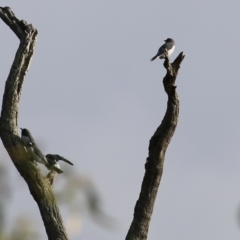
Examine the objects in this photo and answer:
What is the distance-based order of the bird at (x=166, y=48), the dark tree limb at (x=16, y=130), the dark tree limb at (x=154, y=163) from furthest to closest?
1. the bird at (x=166, y=48)
2. the dark tree limb at (x=154, y=163)
3. the dark tree limb at (x=16, y=130)

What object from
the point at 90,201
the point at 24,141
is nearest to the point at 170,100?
the point at 24,141

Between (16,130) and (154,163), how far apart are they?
1960mm

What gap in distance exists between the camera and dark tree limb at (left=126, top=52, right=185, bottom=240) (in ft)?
34.6

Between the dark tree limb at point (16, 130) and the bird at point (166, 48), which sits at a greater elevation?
the bird at point (166, 48)

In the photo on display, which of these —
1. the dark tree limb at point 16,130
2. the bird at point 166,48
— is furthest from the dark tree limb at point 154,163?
the bird at point 166,48

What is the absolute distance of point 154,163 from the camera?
1059cm

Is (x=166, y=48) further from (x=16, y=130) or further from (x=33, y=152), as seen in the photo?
(x=33, y=152)

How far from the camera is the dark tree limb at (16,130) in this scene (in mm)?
10109

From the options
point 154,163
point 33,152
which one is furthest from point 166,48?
point 33,152

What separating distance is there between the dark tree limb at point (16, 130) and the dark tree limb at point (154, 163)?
1084mm

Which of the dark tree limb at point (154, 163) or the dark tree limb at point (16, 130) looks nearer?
the dark tree limb at point (16, 130)

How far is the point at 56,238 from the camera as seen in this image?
10148mm

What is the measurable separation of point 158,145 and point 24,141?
6.23 feet

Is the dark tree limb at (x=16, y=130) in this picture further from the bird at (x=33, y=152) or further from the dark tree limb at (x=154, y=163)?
the dark tree limb at (x=154, y=163)
